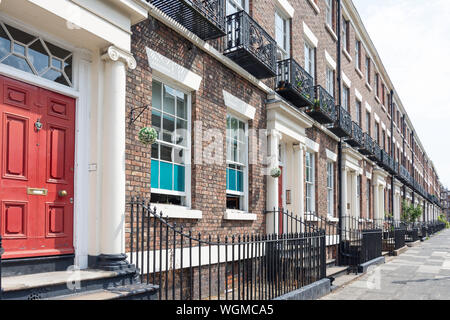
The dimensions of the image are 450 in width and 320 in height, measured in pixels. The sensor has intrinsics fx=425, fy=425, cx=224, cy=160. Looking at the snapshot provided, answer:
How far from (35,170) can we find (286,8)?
27.8ft

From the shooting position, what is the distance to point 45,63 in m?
5.03

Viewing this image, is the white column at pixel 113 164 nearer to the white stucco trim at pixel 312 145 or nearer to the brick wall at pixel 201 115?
the brick wall at pixel 201 115

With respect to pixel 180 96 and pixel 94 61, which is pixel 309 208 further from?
pixel 94 61

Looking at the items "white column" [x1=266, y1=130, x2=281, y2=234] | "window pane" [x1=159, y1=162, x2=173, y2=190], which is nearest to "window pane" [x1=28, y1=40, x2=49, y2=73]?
"window pane" [x1=159, y1=162, x2=173, y2=190]

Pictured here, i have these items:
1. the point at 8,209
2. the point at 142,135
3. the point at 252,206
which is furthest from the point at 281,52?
the point at 8,209

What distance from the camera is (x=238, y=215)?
829 centimetres

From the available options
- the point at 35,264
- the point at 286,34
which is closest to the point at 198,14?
the point at 35,264

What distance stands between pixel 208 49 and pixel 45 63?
3293 millimetres

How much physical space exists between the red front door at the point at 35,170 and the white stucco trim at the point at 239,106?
360cm

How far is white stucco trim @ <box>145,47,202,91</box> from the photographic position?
20.8 feet

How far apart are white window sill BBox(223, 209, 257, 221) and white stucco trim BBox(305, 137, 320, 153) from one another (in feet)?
13.8

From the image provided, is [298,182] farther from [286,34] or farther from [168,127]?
[168,127]

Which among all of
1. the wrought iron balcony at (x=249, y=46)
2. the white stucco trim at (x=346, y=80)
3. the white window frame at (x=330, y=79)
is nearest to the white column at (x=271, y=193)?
the wrought iron balcony at (x=249, y=46)

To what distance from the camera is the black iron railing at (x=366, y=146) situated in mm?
18484
